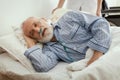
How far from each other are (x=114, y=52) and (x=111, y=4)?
2.24 meters

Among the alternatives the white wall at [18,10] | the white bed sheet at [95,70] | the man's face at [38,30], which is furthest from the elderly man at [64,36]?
the white wall at [18,10]

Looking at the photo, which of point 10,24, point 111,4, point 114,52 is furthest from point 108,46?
point 111,4

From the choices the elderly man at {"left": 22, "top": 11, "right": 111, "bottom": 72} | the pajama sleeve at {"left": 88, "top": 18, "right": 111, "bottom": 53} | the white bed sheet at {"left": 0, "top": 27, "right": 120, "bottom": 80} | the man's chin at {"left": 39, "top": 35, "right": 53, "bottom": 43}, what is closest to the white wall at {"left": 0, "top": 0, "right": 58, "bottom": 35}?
the elderly man at {"left": 22, "top": 11, "right": 111, "bottom": 72}

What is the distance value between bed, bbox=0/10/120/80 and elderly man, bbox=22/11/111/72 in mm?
59

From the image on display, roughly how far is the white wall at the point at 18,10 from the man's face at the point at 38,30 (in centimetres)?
32

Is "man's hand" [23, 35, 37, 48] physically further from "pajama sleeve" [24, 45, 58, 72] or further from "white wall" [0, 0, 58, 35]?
"white wall" [0, 0, 58, 35]

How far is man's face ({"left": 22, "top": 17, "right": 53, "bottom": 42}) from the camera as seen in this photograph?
167 cm

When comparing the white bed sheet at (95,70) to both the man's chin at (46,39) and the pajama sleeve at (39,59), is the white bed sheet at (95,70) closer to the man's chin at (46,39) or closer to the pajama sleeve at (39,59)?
the pajama sleeve at (39,59)

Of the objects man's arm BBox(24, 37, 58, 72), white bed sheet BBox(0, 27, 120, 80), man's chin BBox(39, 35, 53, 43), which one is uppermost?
white bed sheet BBox(0, 27, 120, 80)

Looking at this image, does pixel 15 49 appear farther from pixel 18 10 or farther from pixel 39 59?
pixel 18 10

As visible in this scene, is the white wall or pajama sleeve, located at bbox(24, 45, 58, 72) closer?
pajama sleeve, located at bbox(24, 45, 58, 72)

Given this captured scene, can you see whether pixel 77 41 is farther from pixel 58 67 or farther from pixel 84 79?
pixel 84 79

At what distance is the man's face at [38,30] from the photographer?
1.67 m

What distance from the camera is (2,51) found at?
1.68 m
